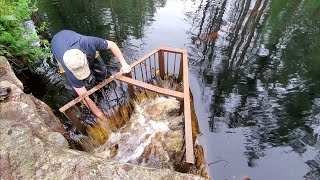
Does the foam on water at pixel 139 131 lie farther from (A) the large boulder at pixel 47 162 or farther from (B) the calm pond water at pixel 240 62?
(A) the large boulder at pixel 47 162

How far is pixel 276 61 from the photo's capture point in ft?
27.9

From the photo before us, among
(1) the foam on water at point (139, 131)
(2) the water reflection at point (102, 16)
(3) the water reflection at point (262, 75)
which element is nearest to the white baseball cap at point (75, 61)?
(1) the foam on water at point (139, 131)

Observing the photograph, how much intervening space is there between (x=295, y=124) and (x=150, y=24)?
6.74 metres

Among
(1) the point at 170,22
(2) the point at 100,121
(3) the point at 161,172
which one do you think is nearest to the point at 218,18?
(1) the point at 170,22

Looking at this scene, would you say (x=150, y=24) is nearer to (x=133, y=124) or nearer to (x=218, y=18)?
(x=218, y=18)

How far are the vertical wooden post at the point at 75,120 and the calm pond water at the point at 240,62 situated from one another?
166 cm

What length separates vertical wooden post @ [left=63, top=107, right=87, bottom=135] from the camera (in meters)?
4.65

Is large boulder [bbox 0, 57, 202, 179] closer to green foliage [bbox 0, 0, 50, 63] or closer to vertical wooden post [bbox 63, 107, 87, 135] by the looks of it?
vertical wooden post [bbox 63, 107, 87, 135]

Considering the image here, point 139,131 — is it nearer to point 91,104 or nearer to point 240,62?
point 91,104

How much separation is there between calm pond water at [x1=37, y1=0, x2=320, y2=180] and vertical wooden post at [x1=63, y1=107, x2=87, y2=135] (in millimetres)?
1663

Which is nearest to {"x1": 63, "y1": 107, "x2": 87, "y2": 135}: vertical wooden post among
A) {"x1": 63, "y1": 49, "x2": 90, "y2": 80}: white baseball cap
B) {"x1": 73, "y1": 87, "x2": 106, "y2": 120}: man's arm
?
{"x1": 73, "y1": 87, "x2": 106, "y2": 120}: man's arm

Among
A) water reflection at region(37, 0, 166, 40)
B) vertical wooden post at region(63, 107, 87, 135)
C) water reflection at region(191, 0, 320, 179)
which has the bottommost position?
water reflection at region(191, 0, 320, 179)

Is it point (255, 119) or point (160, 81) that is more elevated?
point (160, 81)

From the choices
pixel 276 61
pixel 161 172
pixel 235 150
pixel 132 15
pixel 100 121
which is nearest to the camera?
pixel 161 172
